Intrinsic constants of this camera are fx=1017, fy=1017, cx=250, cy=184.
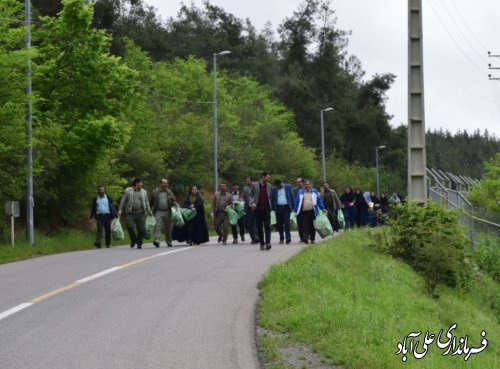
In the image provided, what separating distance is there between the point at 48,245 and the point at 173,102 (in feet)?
125

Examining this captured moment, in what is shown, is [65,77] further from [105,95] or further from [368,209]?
[368,209]

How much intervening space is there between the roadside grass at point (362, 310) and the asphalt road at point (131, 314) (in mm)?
404

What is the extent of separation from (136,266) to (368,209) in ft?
70.5

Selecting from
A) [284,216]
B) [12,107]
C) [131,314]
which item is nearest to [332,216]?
[284,216]

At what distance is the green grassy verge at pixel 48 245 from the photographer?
23641 mm

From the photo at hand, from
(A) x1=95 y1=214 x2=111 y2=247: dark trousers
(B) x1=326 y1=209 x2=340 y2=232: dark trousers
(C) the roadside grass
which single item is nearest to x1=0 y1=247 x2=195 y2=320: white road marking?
(C) the roadside grass

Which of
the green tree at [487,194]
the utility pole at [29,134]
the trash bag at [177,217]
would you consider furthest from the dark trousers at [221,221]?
the green tree at [487,194]

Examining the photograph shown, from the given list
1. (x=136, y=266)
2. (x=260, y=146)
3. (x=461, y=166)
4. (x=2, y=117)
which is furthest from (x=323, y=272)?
(x=461, y=166)

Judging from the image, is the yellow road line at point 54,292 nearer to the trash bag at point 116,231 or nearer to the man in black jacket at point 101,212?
the trash bag at point 116,231

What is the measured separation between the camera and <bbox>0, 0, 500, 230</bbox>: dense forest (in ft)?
99.7

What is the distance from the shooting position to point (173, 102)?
6438 cm

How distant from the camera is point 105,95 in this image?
32.7 meters

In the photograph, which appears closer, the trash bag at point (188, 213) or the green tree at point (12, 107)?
the green tree at point (12, 107)

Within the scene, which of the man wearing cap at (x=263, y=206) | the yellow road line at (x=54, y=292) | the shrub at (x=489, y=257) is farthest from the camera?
the shrub at (x=489, y=257)
